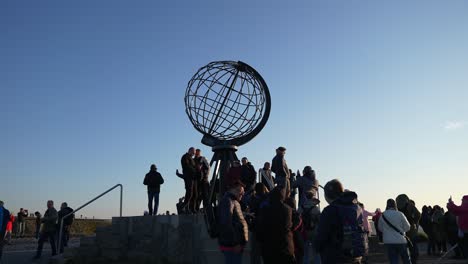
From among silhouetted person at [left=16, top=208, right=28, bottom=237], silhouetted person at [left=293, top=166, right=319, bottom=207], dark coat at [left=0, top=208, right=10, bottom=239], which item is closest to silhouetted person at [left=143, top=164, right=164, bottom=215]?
dark coat at [left=0, top=208, right=10, bottom=239]

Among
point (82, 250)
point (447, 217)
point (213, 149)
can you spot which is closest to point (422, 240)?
point (447, 217)

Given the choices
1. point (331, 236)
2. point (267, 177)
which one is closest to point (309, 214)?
point (331, 236)

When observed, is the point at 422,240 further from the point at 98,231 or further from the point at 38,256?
the point at 38,256

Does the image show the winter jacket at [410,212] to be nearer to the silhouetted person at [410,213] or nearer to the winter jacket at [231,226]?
the silhouetted person at [410,213]

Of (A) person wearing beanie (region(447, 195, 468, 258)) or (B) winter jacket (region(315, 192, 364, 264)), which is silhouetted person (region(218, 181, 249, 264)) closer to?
(B) winter jacket (region(315, 192, 364, 264))

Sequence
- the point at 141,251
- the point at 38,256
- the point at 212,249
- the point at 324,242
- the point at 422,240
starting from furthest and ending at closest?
the point at 422,240, the point at 38,256, the point at 141,251, the point at 212,249, the point at 324,242

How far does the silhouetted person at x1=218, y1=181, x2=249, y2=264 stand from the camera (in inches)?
231

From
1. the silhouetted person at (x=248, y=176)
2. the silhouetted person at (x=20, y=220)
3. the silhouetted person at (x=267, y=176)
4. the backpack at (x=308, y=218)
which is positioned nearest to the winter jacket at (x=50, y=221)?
the silhouetted person at (x=248, y=176)

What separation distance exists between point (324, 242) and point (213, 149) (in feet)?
24.3

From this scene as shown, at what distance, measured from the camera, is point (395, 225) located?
22.2 feet

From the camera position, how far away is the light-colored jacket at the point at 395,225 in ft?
22.2

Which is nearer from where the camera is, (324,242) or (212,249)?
(324,242)

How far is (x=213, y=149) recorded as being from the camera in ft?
37.6

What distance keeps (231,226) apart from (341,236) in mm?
1977
